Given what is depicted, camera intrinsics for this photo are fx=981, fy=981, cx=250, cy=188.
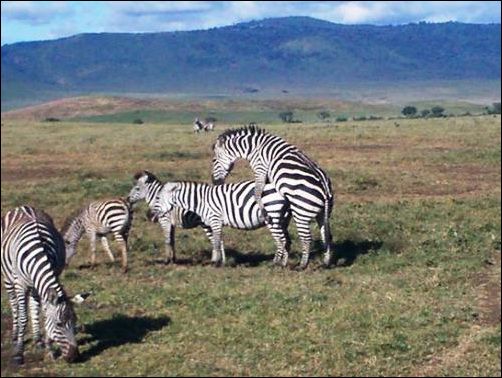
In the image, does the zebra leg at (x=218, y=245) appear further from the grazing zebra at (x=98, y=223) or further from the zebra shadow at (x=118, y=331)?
the zebra shadow at (x=118, y=331)

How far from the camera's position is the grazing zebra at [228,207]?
13.6 meters

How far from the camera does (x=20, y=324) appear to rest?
31.8 feet

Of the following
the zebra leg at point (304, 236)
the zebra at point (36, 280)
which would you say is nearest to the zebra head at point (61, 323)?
the zebra at point (36, 280)

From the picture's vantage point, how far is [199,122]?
144 ft

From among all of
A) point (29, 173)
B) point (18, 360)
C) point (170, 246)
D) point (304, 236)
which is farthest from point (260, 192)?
point (29, 173)

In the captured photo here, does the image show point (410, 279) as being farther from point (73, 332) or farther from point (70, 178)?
point (70, 178)

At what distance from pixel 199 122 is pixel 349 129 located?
6.97 metres

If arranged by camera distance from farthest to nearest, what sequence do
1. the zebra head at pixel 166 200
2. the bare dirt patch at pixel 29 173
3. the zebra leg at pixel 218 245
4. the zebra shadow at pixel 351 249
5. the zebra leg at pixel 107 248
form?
1. the bare dirt patch at pixel 29 173
2. the zebra head at pixel 166 200
3. the zebra leg at pixel 107 248
4. the zebra leg at pixel 218 245
5. the zebra shadow at pixel 351 249

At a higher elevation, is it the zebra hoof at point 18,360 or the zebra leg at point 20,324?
the zebra leg at point 20,324

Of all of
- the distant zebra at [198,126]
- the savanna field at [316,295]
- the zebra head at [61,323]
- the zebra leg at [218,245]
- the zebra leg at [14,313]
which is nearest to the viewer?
the zebra head at [61,323]

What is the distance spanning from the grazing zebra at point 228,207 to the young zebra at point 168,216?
0.11 metres

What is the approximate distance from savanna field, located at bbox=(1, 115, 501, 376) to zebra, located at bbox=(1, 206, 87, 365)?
24cm

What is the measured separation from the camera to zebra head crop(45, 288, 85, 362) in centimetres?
927

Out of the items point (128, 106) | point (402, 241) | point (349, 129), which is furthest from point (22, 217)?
point (128, 106)
